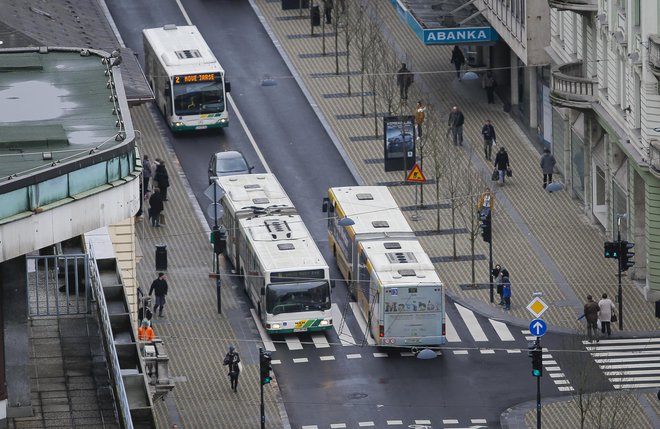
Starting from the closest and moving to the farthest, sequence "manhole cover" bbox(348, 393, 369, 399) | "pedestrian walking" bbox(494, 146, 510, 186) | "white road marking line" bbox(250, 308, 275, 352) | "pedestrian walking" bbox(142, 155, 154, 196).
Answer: "manhole cover" bbox(348, 393, 369, 399) < "white road marking line" bbox(250, 308, 275, 352) < "pedestrian walking" bbox(142, 155, 154, 196) < "pedestrian walking" bbox(494, 146, 510, 186)

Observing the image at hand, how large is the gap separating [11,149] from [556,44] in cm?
6032

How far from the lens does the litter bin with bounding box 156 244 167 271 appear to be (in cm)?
7462

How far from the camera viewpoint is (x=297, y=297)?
70875 mm

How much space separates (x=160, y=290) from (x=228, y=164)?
46.1 feet

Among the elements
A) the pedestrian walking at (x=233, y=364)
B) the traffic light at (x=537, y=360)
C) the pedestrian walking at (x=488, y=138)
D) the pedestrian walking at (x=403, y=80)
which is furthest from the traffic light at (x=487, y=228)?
the pedestrian walking at (x=403, y=80)

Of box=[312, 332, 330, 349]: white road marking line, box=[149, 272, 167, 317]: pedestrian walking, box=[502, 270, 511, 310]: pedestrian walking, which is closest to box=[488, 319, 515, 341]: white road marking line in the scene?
box=[502, 270, 511, 310]: pedestrian walking

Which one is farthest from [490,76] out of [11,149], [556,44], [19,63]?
A: [11,149]

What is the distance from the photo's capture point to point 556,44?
3435 inches

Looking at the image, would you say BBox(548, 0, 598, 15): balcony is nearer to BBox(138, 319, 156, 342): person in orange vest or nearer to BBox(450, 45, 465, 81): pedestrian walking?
BBox(450, 45, 465, 81): pedestrian walking

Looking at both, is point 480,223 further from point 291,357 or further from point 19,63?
point 19,63

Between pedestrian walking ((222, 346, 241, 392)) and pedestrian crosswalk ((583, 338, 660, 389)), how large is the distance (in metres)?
13.3

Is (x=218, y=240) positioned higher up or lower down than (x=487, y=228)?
higher up

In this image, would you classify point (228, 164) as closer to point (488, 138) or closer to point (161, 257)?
point (161, 257)

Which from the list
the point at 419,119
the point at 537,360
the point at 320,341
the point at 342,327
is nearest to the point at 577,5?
the point at 419,119
